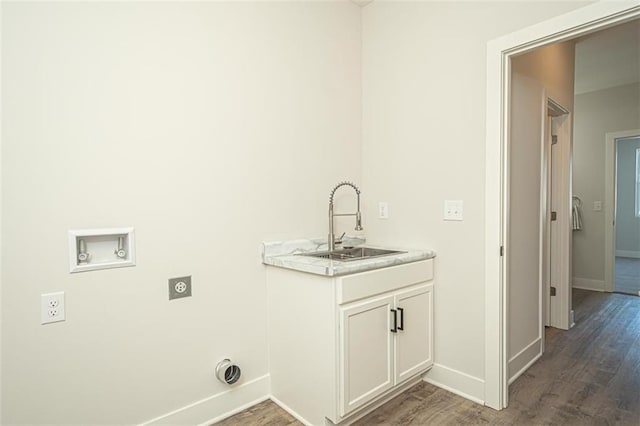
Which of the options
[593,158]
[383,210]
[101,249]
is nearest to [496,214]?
[383,210]

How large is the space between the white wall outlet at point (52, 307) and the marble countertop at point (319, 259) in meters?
1.01

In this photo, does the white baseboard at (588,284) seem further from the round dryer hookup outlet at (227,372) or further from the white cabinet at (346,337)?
the round dryer hookup outlet at (227,372)

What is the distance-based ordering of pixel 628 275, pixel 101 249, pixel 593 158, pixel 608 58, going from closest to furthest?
pixel 101 249 < pixel 608 58 < pixel 593 158 < pixel 628 275

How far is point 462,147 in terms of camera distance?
219 centimetres

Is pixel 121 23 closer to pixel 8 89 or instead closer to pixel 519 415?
pixel 8 89

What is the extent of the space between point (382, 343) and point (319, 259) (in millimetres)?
580

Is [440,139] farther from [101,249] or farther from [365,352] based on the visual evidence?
[101,249]

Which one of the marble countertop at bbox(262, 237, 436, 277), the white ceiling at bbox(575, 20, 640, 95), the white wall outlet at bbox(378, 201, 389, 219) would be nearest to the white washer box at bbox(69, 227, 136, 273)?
the marble countertop at bbox(262, 237, 436, 277)

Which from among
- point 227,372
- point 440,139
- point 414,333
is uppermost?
point 440,139

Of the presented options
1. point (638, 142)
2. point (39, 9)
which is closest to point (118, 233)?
point (39, 9)

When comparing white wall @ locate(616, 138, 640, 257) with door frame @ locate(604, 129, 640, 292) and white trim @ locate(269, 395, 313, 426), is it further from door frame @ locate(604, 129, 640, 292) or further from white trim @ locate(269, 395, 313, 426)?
white trim @ locate(269, 395, 313, 426)

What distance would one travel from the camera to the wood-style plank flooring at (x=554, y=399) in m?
1.95

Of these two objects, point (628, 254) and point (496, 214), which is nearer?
point (496, 214)

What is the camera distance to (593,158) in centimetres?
485
